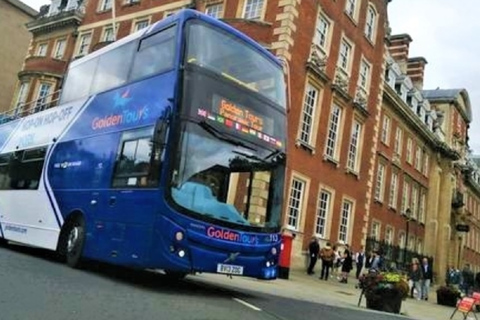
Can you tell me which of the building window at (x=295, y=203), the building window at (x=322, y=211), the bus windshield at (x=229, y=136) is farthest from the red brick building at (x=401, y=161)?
the bus windshield at (x=229, y=136)

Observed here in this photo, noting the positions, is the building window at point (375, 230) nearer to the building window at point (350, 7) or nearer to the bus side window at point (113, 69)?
the building window at point (350, 7)

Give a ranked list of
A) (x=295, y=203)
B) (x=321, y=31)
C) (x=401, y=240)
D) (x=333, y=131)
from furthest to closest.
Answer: (x=401, y=240)
(x=333, y=131)
(x=321, y=31)
(x=295, y=203)

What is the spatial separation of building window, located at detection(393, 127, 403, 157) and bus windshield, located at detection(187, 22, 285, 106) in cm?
2931

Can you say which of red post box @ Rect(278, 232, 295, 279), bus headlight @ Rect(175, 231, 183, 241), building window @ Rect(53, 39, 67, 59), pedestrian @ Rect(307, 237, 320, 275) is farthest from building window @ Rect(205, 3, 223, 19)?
bus headlight @ Rect(175, 231, 183, 241)

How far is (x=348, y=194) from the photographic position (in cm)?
2798

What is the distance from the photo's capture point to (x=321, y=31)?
25828 millimetres

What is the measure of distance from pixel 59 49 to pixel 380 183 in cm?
2342

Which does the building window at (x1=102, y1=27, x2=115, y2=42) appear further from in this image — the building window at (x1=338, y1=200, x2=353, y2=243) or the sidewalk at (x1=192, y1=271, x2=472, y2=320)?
the sidewalk at (x1=192, y1=271, x2=472, y2=320)

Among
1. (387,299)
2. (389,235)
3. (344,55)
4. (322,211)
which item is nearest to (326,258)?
(322,211)

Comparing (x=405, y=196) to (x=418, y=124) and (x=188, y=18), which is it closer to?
(x=418, y=124)

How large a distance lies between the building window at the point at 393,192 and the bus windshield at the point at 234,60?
2863 cm

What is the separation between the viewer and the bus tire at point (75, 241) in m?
10.8

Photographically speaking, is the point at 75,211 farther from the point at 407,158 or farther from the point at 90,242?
the point at 407,158

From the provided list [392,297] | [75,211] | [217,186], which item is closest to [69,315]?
[217,186]
